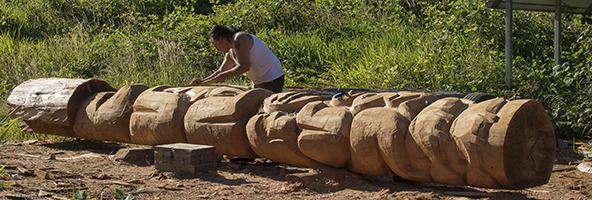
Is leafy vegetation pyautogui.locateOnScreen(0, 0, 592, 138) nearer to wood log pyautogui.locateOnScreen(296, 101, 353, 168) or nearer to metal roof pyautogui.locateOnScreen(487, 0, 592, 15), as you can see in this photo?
metal roof pyautogui.locateOnScreen(487, 0, 592, 15)

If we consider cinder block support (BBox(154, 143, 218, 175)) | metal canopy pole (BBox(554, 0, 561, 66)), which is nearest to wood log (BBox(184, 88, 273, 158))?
cinder block support (BBox(154, 143, 218, 175))

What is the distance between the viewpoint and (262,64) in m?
8.05

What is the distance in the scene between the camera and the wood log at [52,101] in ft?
24.4

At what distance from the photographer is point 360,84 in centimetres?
1005

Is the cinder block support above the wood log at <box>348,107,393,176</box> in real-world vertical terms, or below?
below

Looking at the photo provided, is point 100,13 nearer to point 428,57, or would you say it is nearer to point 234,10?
point 234,10

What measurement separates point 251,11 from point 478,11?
12.6ft

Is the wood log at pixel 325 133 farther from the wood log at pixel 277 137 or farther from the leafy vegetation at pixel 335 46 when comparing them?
the leafy vegetation at pixel 335 46

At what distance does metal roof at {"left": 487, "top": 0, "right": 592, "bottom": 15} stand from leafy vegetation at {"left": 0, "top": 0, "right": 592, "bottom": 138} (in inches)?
7.1

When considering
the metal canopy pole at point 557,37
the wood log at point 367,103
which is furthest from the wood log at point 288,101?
the metal canopy pole at point 557,37

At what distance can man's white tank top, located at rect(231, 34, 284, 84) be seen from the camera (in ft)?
26.2

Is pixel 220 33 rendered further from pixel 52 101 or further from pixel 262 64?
pixel 52 101

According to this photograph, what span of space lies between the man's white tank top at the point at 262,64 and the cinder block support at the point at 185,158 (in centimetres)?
189

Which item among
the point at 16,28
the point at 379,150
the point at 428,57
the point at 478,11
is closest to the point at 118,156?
the point at 379,150
